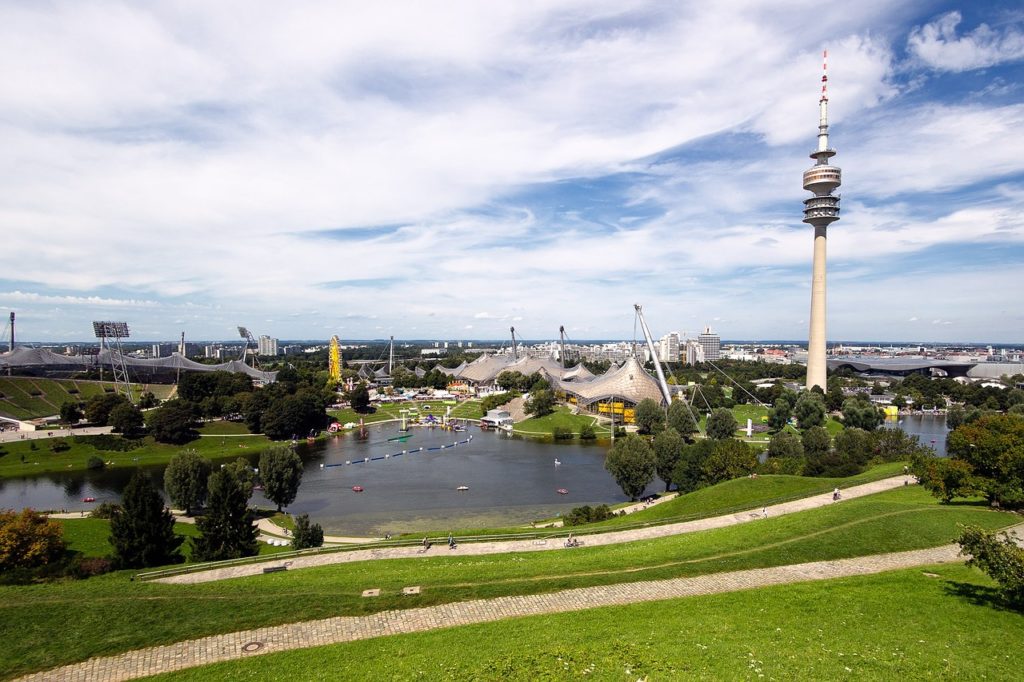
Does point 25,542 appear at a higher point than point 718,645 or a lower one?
lower

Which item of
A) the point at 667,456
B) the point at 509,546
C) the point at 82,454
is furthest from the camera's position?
the point at 82,454

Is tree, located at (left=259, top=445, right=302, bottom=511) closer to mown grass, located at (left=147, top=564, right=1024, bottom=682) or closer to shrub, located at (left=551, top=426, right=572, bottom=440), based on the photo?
mown grass, located at (left=147, top=564, right=1024, bottom=682)

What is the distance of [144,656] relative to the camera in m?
11.3

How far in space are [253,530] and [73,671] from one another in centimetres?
1381

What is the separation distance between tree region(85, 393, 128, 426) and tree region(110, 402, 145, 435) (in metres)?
5.12

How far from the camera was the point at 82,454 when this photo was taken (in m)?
52.6

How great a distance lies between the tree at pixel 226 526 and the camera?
22.4 m

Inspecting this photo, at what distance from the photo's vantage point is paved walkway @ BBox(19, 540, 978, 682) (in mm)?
11023

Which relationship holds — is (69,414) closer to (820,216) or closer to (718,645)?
(718,645)

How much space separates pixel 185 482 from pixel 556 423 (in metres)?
Answer: 43.4

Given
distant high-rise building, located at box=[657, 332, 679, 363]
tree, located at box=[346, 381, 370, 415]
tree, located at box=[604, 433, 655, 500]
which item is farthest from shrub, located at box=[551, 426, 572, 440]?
distant high-rise building, located at box=[657, 332, 679, 363]

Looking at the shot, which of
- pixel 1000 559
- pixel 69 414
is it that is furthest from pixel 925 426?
pixel 69 414

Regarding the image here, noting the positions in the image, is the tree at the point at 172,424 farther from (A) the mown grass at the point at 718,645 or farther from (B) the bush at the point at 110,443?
(A) the mown grass at the point at 718,645

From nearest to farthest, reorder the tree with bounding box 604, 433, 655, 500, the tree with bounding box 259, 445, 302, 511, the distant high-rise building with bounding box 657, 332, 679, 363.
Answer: the tree with bounding box 259, 445, 302, 511 → the tree with bounding box 604, 433, 655, 500 → the distant high-rise building with bounding box 657, 332, 679, 363
